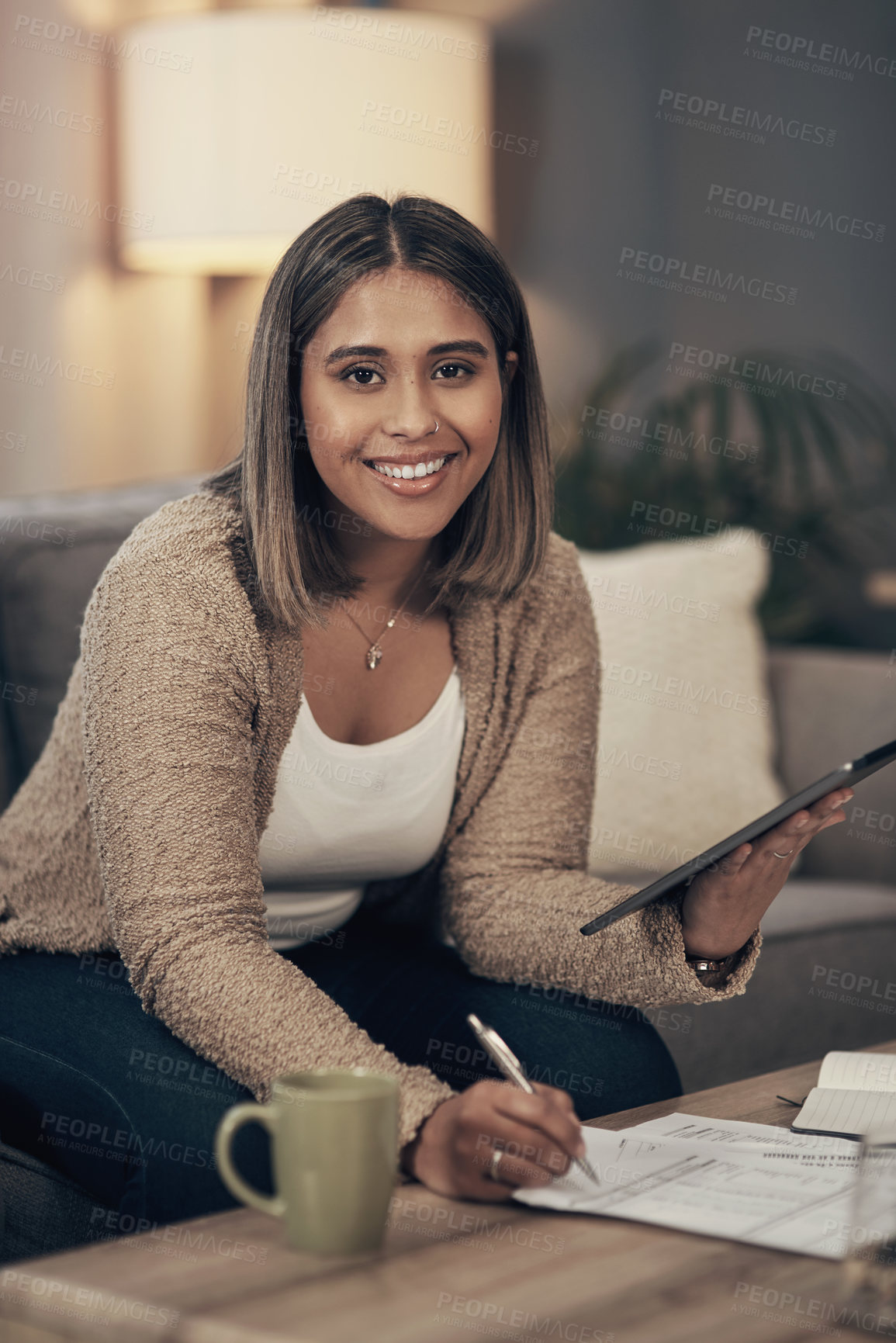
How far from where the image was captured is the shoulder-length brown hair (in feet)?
3.51

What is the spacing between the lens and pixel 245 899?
928 millimetres

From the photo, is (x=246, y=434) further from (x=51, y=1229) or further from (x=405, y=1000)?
(x=51, y=1229)

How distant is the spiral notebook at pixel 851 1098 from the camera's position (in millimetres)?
837

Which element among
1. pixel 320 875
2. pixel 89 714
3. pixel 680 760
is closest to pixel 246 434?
pixel 89 714

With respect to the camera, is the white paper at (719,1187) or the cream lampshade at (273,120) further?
the cream lampshade at (273,120)

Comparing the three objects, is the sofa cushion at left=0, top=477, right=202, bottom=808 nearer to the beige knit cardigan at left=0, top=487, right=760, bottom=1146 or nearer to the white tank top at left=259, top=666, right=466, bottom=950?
the beige knit cardigan at left=0, top=487, right=760, bottom=1146

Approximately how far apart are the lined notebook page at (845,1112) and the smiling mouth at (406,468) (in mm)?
560

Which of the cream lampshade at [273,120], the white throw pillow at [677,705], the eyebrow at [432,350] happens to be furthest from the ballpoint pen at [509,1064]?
the cream lampshade at [273,120]

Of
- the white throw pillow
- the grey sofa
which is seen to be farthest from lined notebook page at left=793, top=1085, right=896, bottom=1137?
the white throw pillow

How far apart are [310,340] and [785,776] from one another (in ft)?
3.82

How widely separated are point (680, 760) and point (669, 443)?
1.00 m

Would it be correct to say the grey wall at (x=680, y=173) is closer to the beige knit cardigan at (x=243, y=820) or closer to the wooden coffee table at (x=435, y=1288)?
the beige knit cardigan at (x=243, y=820)

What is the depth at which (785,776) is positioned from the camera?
1.98m

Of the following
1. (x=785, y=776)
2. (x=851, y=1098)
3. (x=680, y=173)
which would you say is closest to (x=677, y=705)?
(x=785, y=776)
